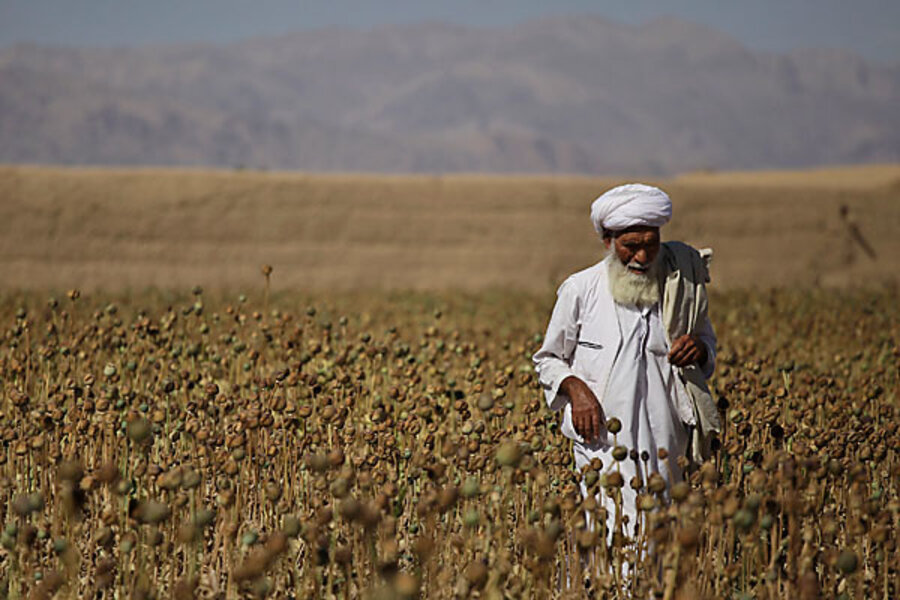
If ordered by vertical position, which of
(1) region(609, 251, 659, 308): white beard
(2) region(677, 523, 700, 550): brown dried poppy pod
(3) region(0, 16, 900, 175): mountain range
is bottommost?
(2) region(677, 523, 700, 550): brown dried poppy pod

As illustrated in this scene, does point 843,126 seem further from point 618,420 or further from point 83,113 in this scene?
point 618,420

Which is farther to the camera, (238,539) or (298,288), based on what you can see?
(298,288)

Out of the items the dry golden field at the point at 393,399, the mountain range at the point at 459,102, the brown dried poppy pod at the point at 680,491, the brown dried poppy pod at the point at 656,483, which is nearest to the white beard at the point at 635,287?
the dry golden field at the point at 393,399

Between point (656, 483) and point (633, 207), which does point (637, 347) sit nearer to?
point (633, 207)

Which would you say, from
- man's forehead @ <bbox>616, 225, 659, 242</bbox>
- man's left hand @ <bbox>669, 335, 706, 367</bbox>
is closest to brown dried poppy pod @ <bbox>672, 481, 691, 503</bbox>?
man's left hand @ <bbox>669, 335, 706, 367</bbox>

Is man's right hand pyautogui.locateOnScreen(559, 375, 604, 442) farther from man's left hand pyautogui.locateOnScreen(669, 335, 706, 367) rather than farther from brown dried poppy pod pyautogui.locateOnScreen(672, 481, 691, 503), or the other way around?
brown dried poppy pod pyautogui.locateOnScreen(672, 481, 691, 503)

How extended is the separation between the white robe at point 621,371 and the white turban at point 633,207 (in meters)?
0.17

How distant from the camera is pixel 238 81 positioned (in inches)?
5689

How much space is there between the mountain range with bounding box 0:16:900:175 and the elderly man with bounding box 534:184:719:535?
9172cm

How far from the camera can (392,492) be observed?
120 inches

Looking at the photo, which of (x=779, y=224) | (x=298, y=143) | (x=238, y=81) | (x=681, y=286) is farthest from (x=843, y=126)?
(x=681, y=286)

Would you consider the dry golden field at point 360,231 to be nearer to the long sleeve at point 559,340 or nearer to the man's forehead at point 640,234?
the long sleeve at point 559,340

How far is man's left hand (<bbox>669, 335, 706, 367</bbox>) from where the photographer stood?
11.4 ft

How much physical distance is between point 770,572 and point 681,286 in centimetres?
105
